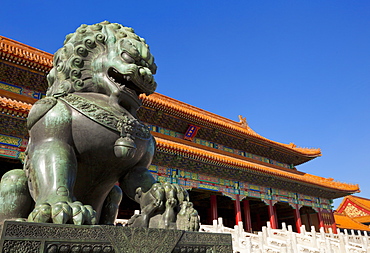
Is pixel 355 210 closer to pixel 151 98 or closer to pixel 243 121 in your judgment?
pixel 243 121

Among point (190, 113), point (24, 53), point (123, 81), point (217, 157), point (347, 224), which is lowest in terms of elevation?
point (123, 81)

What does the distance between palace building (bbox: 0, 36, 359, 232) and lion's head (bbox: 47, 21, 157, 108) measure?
6.55m

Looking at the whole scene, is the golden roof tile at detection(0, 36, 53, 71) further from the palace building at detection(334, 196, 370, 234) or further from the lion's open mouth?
the palace building at detection(334, 196, 370, 234)

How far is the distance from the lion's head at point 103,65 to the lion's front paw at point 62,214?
79 centimetres

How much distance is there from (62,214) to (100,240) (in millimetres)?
209

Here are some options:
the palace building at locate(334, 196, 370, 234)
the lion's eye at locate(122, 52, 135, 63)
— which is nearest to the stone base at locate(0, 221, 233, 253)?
the lion's eye at locate(122, 52, 135, 63)

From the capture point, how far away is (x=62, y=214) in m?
1.38

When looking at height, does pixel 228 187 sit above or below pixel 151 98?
below

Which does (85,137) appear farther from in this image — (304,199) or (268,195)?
(304,199)

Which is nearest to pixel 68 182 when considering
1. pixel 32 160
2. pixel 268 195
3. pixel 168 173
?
pixel 32 160

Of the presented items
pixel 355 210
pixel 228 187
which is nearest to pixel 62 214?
pixel 228 187

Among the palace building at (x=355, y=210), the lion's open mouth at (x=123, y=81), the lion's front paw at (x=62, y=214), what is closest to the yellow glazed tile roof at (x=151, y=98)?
the palace building at (x=355, y=210)

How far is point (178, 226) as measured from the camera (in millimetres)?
1761

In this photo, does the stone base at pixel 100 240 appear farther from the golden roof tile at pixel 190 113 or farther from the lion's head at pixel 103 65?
the golden roof tile at pixel 190 113
